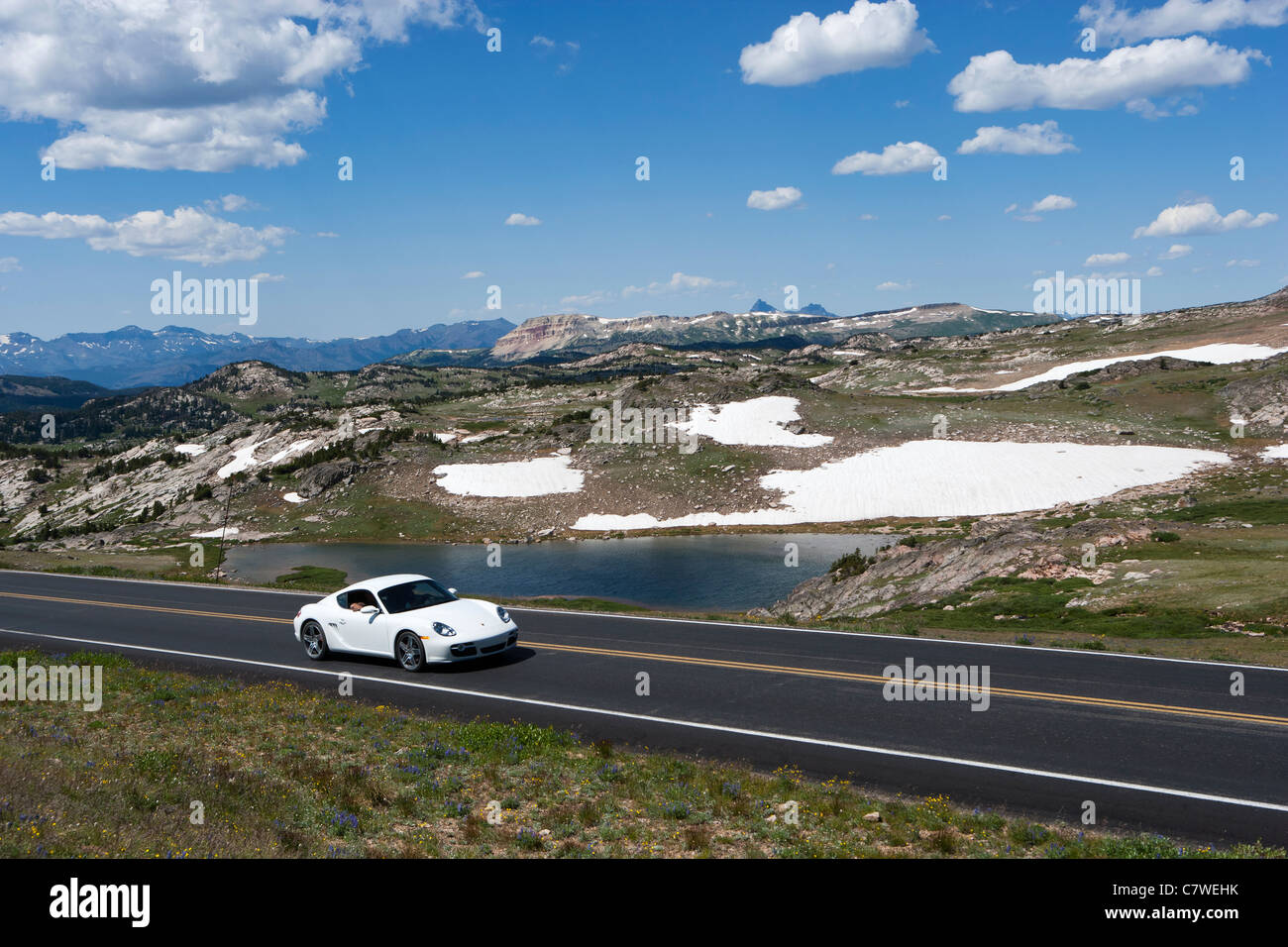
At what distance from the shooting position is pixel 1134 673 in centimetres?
1673

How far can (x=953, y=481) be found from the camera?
63938 millimetres

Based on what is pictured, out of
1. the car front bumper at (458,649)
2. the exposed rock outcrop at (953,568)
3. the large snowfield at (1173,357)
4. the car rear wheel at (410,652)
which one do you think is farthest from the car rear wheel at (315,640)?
the large snowfield at (1173,357)

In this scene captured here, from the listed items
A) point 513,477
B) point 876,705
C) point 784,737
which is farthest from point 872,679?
point 513,477

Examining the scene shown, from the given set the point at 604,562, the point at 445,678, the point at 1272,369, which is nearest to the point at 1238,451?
the point at 1272,369

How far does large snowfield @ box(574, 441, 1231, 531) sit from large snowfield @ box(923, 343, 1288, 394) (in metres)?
42.1

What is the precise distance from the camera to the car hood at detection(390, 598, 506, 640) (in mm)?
18328

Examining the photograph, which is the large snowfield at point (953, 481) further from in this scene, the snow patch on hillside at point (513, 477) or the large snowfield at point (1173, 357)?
the large snowfield at point (1173, 357)

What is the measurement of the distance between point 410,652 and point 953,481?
54.4 m

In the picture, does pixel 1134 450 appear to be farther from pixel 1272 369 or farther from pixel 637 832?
pixel 637 832

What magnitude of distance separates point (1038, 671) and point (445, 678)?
12.7 m

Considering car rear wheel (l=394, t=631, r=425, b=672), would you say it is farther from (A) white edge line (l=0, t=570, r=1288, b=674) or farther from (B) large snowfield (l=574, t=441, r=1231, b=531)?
(B) large snowfield (l=574, t=441, r=1231, b=531)

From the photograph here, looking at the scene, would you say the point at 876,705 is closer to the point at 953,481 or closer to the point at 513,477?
the point at 953,481

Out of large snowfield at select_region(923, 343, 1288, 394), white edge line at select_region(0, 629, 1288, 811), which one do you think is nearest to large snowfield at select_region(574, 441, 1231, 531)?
large snowfield at select_region(923, 343, 1288, 394)

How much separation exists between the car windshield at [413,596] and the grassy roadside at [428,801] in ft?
15.6
